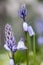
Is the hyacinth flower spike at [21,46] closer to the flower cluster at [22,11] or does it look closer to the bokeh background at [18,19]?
the bokeh background at [18,19]

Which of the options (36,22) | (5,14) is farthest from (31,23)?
(5,14)

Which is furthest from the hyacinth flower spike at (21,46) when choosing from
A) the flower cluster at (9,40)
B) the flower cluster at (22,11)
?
the flower cluster at (22,11)

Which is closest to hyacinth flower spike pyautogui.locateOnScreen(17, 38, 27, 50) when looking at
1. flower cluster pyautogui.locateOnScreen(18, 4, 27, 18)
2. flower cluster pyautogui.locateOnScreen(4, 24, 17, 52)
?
flower cluster pyautogui.locateOnScreen(4, 24, 17, 52)

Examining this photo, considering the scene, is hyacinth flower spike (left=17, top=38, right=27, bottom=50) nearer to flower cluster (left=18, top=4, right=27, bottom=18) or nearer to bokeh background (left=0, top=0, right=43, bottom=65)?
bokeh background (left=0, top=0, right=43, bottom=65)

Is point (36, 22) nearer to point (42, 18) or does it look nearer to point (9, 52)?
point (42, 18)

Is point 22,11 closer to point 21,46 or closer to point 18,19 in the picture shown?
point 18,19

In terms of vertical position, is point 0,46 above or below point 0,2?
below
